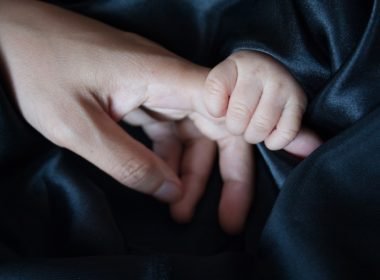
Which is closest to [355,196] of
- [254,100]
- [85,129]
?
[254,100]

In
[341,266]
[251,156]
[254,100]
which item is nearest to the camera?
[341,266]

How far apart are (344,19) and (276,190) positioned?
0.23 meters

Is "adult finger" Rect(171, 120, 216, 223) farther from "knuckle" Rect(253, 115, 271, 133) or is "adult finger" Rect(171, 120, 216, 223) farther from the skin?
"knuckle" Rect(253, 115, 271, 133)

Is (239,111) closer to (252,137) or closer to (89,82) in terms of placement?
(252,137)

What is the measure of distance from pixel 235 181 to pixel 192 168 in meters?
0.07

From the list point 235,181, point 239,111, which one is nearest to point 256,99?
point 239,111

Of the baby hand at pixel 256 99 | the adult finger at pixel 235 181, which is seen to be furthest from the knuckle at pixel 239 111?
the adult finger at pixel 235 181

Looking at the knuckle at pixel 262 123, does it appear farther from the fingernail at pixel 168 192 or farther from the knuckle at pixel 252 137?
the fingernail at pixel 168 192

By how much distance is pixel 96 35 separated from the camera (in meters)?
0.59

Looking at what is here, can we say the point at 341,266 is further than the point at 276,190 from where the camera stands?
No

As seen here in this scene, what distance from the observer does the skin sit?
534 millimetres

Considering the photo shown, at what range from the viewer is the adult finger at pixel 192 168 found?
0.60 metres

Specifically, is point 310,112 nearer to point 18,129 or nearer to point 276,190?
point 276,190

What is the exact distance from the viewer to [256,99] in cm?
53
